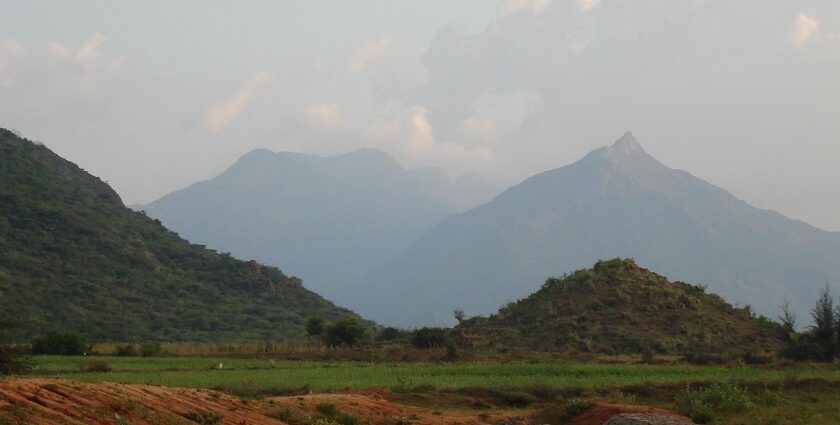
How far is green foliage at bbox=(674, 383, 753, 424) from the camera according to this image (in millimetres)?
25500

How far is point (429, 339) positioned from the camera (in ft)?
183

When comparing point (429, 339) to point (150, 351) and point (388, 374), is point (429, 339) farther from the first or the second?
point (388, 374)

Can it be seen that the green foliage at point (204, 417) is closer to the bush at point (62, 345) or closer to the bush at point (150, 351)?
→ the bush at point (150, 351)

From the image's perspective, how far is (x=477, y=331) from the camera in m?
60.1

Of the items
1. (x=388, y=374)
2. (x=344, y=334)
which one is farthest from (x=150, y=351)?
(x=388, y=374)

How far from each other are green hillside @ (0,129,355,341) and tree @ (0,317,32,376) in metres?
33.7

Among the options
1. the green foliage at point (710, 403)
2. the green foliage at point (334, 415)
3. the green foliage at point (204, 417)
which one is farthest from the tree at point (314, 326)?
the green foliage at point (204, 417)

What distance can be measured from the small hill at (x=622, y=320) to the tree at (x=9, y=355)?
34806 mm

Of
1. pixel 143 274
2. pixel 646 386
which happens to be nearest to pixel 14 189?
pixel 143 274

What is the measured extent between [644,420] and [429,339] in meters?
33.3

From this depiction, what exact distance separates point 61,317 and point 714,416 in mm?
49970

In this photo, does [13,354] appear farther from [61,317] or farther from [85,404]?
[61,317]

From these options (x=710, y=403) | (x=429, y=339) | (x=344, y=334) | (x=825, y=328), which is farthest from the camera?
(x=344, y=334)

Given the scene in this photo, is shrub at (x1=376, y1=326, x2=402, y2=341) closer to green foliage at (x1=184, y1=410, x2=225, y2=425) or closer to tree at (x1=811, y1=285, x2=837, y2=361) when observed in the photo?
tree at (x1=811, y1=285, x2=837, y2=361)
